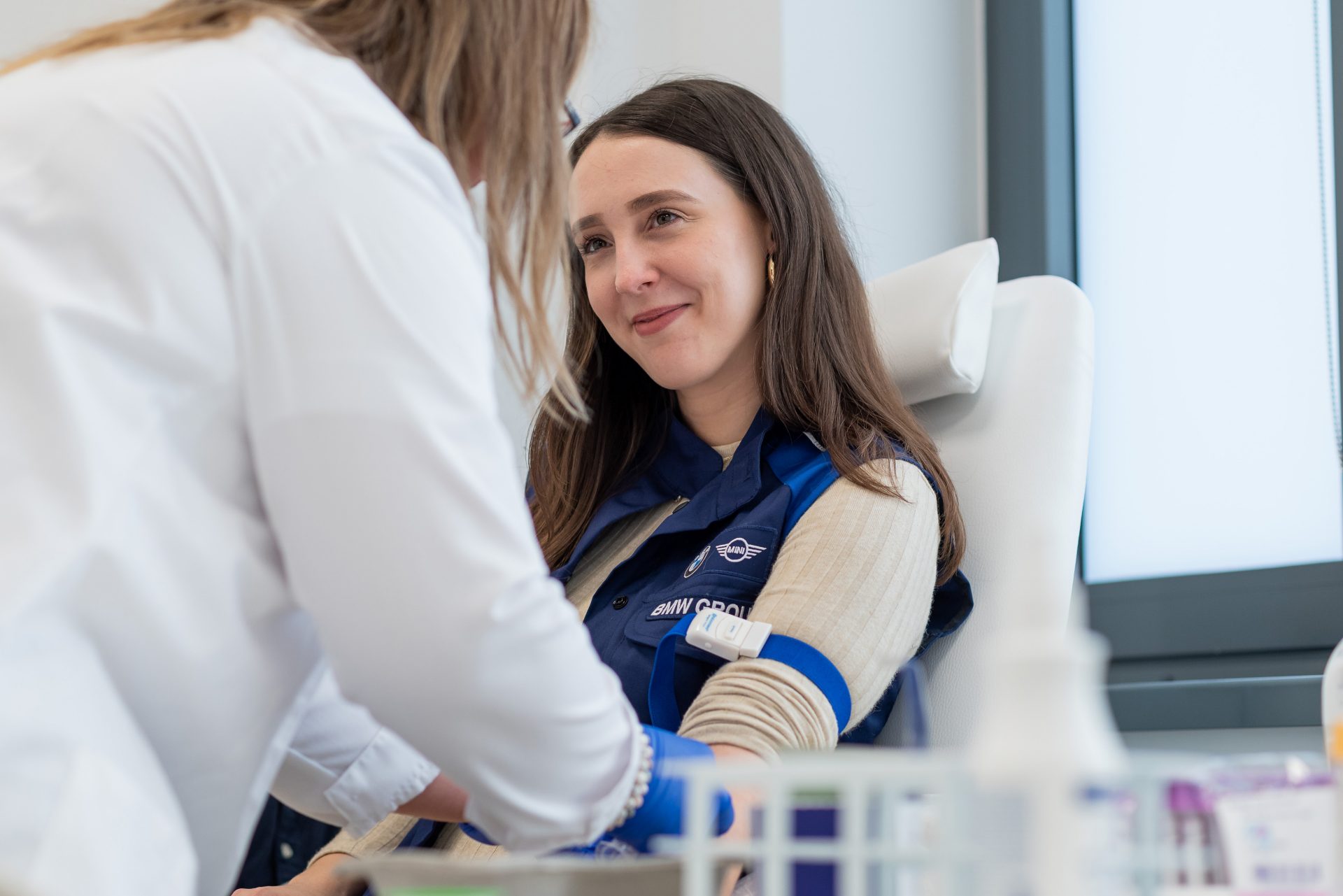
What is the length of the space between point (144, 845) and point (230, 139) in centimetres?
34

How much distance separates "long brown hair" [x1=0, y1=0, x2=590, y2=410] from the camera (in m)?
0.80

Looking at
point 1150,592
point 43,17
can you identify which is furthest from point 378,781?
point 43,17

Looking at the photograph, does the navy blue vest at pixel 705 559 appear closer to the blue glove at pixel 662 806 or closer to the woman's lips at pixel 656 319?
the woman's lips at pixel 656 319

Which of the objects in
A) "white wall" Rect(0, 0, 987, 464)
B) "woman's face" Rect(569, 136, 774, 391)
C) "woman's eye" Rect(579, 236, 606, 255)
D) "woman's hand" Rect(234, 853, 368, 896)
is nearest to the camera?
"woman's hand" Rect(234, 853, 368, 896)

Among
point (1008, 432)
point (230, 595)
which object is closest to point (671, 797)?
point (230, 595)

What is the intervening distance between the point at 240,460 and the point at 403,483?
0.11 m

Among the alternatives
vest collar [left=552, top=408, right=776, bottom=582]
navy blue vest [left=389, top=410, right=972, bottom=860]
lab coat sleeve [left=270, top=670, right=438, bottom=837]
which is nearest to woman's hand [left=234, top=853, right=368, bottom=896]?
navy blue vest [left=389, top=410, right=972, bottom=860]

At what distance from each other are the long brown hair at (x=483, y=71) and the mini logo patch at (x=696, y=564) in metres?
0.49

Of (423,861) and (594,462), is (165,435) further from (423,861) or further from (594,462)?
(594,462)

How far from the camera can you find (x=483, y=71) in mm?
831

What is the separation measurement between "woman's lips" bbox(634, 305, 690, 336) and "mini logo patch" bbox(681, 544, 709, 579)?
277mm

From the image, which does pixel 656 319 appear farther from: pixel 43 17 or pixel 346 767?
pixel 43 17

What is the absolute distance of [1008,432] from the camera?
1.45 meters

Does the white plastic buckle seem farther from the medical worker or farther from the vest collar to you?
the medical worker
